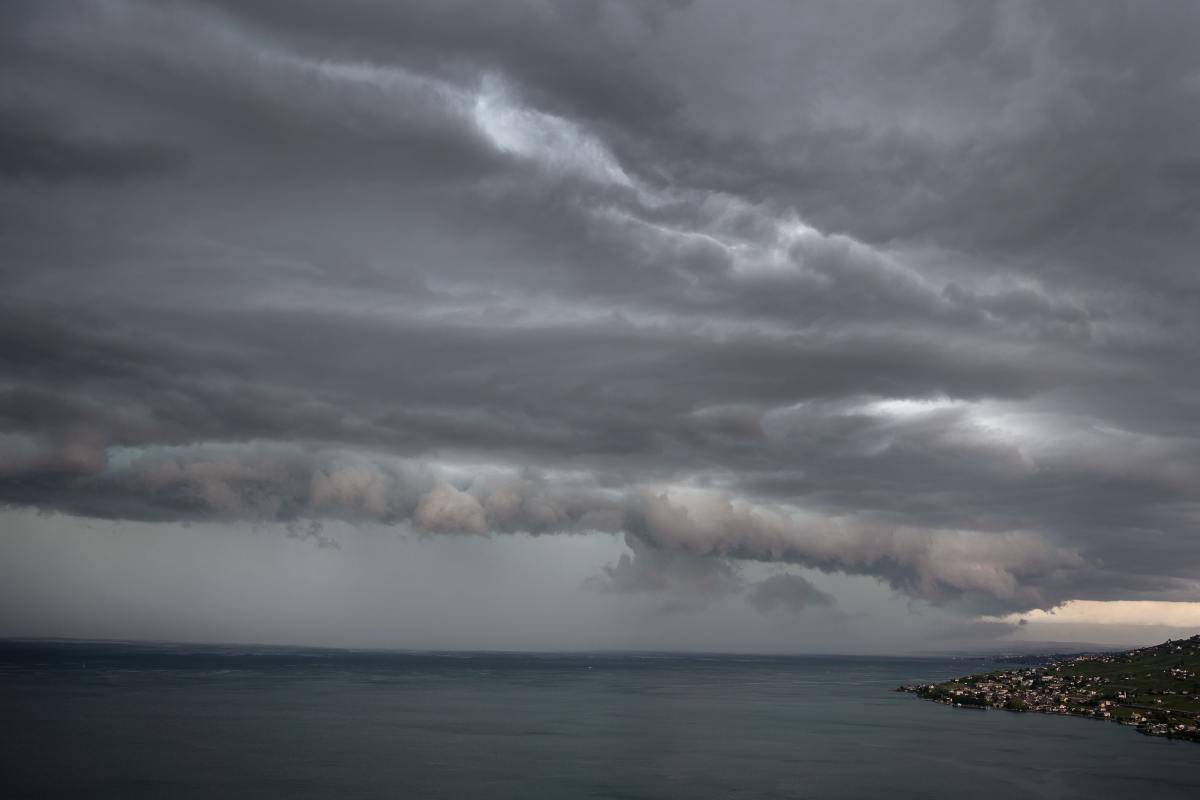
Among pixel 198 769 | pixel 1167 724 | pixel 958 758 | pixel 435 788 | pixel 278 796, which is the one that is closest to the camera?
pixel 278 796

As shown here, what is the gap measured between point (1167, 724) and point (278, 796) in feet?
570

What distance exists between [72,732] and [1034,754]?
160499 millimetres

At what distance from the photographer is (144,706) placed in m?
193

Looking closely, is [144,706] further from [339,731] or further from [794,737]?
[794,737]

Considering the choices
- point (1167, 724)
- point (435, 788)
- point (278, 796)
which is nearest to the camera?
point (278, 796)

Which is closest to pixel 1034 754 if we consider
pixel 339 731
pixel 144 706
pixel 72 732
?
pixel 339 731

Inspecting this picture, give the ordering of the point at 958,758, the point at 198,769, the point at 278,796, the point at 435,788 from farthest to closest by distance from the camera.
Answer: the point at 958,758 < the point at 198,769 < the point at 435,788 < the point at 278,796

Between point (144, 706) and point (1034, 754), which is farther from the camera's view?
point (144, 706)

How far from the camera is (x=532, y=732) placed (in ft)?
561

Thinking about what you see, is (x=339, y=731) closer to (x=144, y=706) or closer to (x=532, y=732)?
(x=532, y=732)

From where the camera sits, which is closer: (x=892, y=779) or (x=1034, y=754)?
(x=892, y=779)

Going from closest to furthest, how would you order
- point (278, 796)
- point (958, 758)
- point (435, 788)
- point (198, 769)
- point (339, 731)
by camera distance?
1. point (278, 796)
2. point (435, 788)
3. point (198, 769)
4. point (958, 758)
5. point (339, 731)

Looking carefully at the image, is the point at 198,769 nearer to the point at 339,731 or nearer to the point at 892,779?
the point at 339,731

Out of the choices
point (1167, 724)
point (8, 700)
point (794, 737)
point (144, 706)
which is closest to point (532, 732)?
point (794, 737)
